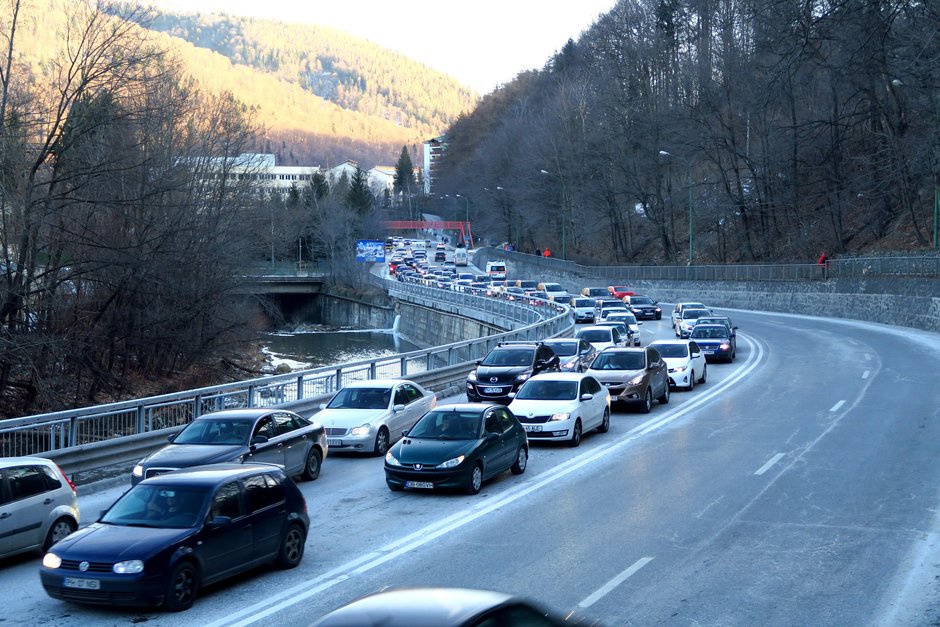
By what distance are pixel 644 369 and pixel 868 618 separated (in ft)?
51.2

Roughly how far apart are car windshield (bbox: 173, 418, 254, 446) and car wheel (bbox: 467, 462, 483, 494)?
11.6ft

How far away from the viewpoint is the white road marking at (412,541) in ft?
30.3

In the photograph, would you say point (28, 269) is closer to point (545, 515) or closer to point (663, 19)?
point (545, 515)

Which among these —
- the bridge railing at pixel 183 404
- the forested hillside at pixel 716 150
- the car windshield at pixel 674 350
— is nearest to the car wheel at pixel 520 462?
the bridge railing at pixel 183 404

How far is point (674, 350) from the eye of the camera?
28.3 metres

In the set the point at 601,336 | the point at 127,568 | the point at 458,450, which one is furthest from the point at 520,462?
the point at 601,336

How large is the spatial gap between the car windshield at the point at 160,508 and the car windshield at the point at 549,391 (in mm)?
10768

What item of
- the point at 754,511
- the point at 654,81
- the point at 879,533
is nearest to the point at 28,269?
the point at 754,511

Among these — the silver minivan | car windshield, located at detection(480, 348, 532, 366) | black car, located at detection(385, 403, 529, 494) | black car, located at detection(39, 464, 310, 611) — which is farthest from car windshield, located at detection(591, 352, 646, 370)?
the silver minivan

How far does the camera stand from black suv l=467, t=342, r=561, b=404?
2498 cm

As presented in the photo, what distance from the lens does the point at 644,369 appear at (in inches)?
951

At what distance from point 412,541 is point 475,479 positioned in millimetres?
3109

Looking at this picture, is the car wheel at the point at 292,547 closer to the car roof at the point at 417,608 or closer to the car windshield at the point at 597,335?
the car roof at the point at 417,608

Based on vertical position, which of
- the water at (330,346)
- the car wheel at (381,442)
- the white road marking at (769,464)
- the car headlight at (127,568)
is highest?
the car headlight at (127,568)
